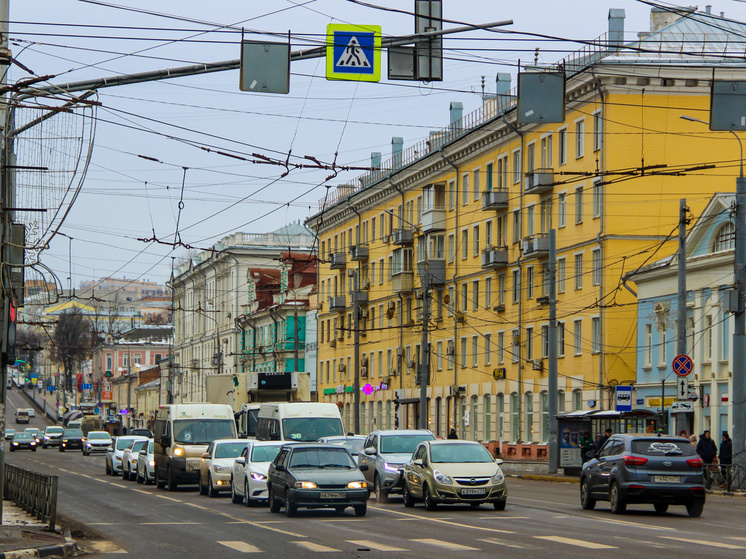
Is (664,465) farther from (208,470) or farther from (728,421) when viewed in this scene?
(728,421)

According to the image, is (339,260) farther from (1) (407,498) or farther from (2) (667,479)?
(2) (667,479)

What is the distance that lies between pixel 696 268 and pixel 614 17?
1346cm

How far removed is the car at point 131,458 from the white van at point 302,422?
8298 millimetres

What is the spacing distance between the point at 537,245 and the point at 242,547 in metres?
38.8

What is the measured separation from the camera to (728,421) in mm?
44094

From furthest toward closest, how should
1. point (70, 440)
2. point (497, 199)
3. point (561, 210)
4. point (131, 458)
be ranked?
1. point (70, 440)
2. point (497, 199)
3. point (561, 210)
4. point (131, 458)

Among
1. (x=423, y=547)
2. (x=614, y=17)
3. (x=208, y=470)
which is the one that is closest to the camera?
(x=423, y=547)

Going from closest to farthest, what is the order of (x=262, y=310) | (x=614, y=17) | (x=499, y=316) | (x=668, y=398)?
(x=668, y=398) → (x=614, y=17) → (x=499, y=316) → (x=262, y=310)

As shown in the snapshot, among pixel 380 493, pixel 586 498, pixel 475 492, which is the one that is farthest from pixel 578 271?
pixel 475 492

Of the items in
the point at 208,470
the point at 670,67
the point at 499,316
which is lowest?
the point at 208,470

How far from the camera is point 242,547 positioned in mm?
17859

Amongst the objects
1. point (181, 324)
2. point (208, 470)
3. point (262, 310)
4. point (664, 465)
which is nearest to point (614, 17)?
point (208, 470)

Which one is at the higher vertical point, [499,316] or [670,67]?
[670,67]

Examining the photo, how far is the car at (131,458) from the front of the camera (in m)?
44.2
